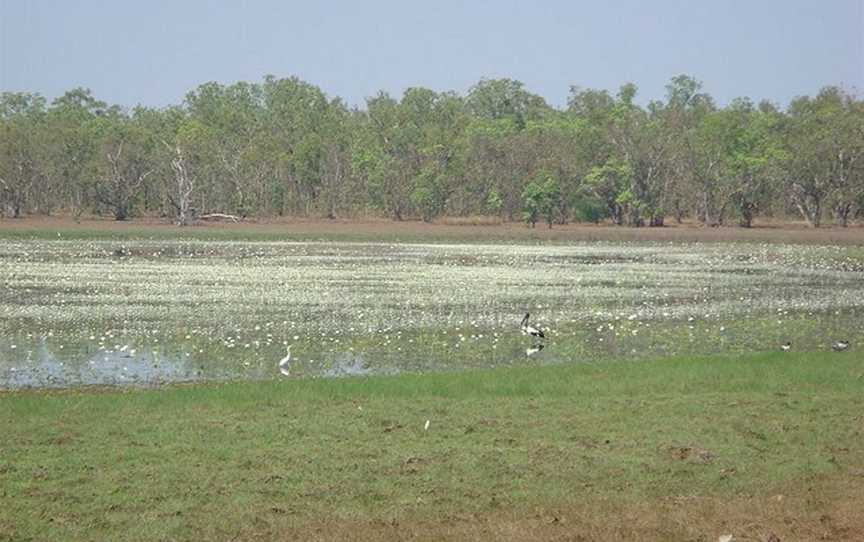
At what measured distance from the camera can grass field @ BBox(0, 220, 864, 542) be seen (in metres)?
8.80

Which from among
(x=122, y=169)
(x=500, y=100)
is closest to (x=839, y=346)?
(x=122, y=169)

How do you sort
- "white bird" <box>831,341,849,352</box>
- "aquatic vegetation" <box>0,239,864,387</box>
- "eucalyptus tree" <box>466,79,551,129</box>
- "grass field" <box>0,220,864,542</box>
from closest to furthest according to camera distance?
"grass field" <box>0,220,864,542</box> < "aquatic vegetation" <box>0,239,864,387</box> < "white bird" <box>831,341,849,352</box> < "eucalyptus tree" <box>466,79,551,129</box>

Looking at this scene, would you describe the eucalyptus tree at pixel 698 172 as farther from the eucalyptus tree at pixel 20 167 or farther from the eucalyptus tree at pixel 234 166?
the eucalyptus tree at pixel 20 167

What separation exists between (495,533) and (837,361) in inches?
372

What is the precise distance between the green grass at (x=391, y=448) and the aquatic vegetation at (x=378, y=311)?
3488 mm

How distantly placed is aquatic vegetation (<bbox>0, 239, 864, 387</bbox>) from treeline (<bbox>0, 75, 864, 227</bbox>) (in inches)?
1392

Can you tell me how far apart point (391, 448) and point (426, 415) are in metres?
1.62

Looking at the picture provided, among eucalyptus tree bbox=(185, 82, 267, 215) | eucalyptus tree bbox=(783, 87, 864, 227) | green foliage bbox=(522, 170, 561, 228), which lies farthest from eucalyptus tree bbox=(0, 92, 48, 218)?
eucalyptus tree bbox=(783, 87, 864, 227)

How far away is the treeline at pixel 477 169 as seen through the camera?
80438mm

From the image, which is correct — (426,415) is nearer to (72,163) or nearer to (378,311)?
(378,311)

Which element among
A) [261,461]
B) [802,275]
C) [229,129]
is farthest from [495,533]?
[229,129]

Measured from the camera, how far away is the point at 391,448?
35.0 ft

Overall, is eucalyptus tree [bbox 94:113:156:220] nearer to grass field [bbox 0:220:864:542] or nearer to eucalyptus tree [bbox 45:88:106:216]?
eucalyptus tree [bbox 45:88:106:216]

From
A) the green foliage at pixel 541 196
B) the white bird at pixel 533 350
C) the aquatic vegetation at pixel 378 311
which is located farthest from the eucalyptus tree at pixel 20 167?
the white bird at pixel 533 350
